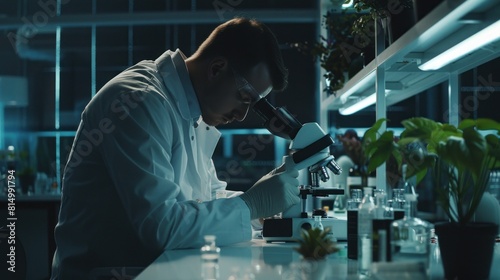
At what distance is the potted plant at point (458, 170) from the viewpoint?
1137mm

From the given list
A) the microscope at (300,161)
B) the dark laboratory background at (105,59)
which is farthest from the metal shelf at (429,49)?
the dark laboratory background at (105,59)

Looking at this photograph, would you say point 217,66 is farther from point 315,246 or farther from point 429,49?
point 315,246

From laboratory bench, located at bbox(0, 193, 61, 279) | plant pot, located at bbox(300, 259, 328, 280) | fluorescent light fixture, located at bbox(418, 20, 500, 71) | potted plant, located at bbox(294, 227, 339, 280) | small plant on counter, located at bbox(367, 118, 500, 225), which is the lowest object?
laboratory bench, located at bbox(0, 193, 61, 279)

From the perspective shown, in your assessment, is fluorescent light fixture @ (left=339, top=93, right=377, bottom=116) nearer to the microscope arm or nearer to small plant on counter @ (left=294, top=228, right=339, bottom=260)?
the microscope arm

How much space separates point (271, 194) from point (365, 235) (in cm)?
51

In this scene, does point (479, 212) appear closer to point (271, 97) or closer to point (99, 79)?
point (271, 97)

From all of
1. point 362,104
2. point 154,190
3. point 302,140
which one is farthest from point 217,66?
point 362,104

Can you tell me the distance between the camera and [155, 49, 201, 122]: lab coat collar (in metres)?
1.94

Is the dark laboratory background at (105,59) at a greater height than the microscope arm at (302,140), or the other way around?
the dark laboratory background at (105,59)

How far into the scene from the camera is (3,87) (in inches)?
208

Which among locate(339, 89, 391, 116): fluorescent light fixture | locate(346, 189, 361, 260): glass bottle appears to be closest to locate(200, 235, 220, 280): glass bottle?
locate(346, 189, 361, 260): glass bottle

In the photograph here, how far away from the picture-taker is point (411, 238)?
3.98 ft

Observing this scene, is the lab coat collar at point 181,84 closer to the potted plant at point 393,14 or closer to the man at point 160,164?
the man at point 160,164

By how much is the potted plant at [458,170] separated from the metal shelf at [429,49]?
0.24 metres
